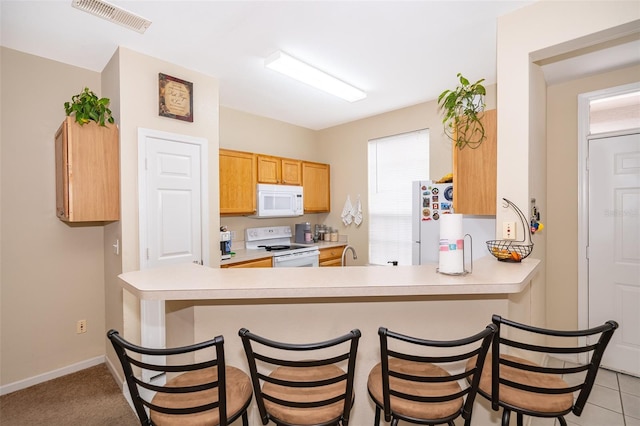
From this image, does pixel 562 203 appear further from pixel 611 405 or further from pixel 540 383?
pixel 540 383

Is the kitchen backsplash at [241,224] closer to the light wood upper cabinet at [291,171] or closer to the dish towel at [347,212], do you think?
the light wood upper cabinet at [291,171]

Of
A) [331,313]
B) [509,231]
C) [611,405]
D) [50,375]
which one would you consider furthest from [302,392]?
[50,375]

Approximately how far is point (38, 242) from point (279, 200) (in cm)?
258

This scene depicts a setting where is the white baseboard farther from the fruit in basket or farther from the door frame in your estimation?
the door frame

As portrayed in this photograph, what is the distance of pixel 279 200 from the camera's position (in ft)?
14.6

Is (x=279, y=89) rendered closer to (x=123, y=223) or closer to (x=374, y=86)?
(x=374, y=86)

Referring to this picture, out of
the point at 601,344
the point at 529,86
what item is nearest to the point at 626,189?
the point at 529,86

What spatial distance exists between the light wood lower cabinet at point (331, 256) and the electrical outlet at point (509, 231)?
110 inches

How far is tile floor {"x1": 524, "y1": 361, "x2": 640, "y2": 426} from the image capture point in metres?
2.23

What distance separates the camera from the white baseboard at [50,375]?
263cm

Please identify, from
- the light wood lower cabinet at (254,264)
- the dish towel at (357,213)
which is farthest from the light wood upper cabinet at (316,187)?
the light wood lower cabinet at (254,264)

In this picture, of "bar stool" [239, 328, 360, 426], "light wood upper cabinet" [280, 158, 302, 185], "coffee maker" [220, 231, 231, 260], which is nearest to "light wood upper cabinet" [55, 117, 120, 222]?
"coffee maker" [220, 231, 231, 260]

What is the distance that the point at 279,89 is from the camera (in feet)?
11.8

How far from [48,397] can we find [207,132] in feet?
8.65
